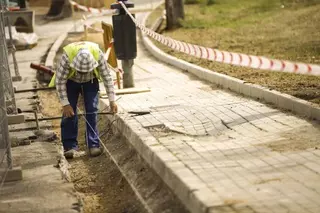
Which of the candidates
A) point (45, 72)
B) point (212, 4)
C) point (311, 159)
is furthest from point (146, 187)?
point (212, 4)

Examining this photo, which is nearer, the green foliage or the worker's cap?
the worker's cap

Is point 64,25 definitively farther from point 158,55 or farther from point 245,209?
point 245,209

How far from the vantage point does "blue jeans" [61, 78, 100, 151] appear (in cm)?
880

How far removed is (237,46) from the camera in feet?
53.4

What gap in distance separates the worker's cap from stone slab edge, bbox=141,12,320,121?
256 cm

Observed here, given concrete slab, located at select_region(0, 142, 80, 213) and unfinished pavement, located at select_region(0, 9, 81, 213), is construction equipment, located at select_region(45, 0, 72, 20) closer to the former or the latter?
unfinished pavement, located at select_region(0, 9, 81, 213)

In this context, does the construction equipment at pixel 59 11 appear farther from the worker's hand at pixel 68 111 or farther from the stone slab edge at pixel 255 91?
the worker's hand at pixel 68 111

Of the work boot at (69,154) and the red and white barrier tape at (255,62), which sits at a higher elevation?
the red and white barrier tape at (255,62)

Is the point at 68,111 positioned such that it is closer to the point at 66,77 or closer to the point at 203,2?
the point at 66,77

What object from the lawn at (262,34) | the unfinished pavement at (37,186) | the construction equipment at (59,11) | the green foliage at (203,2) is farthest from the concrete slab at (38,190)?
the construction equipment at (59,11)

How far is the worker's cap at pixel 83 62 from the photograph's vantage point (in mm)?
8273

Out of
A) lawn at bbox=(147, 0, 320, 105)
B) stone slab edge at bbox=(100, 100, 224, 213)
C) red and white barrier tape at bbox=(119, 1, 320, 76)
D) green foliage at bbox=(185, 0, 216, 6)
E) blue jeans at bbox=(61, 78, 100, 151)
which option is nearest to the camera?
stone slab edge at bbox=(100, 100, 224, 213)

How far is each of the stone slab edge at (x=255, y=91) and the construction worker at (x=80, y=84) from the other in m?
2.20

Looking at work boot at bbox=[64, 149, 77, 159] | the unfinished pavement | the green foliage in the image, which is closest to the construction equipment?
the green foliage
